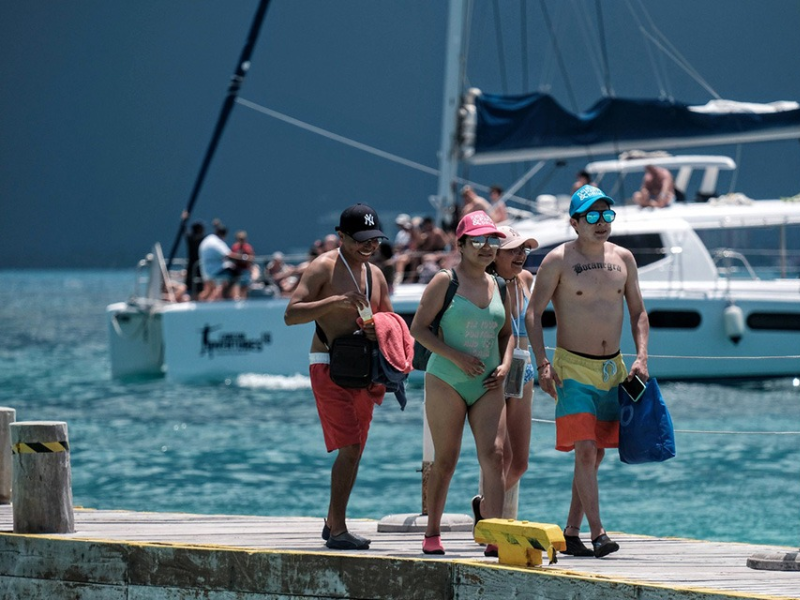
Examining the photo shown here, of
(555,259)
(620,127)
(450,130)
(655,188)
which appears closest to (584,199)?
(555,259)

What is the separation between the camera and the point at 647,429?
21.3 ft

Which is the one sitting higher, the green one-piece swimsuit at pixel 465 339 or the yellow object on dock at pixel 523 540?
the green one-piece swimsuit at pixel 465 339

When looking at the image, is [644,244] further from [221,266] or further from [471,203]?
[221,266]

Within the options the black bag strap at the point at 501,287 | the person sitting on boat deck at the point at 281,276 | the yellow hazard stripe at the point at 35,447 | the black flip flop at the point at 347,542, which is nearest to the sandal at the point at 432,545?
the black flip flop at the point at 347,542

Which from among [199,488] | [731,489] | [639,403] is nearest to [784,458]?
[731,489]

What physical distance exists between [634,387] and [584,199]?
92 centimetres

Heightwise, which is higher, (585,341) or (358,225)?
(358,225)

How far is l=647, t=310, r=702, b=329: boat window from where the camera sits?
65.4 feet

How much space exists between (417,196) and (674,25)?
28.0 meters

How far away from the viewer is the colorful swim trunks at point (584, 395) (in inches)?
257

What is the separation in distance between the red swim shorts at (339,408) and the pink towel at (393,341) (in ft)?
0.64

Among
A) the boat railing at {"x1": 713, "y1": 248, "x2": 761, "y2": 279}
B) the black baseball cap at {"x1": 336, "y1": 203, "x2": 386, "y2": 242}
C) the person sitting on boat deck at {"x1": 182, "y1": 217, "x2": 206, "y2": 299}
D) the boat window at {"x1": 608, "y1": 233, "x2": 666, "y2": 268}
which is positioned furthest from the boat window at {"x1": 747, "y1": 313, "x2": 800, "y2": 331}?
the black baseball cap at {"x1": 336, "y1": 203, "x2": 386, "y2": 242}

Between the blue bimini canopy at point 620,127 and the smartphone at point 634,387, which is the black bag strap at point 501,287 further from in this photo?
the blue bimini canopy at point 620,127

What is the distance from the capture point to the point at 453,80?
24.0 metres
